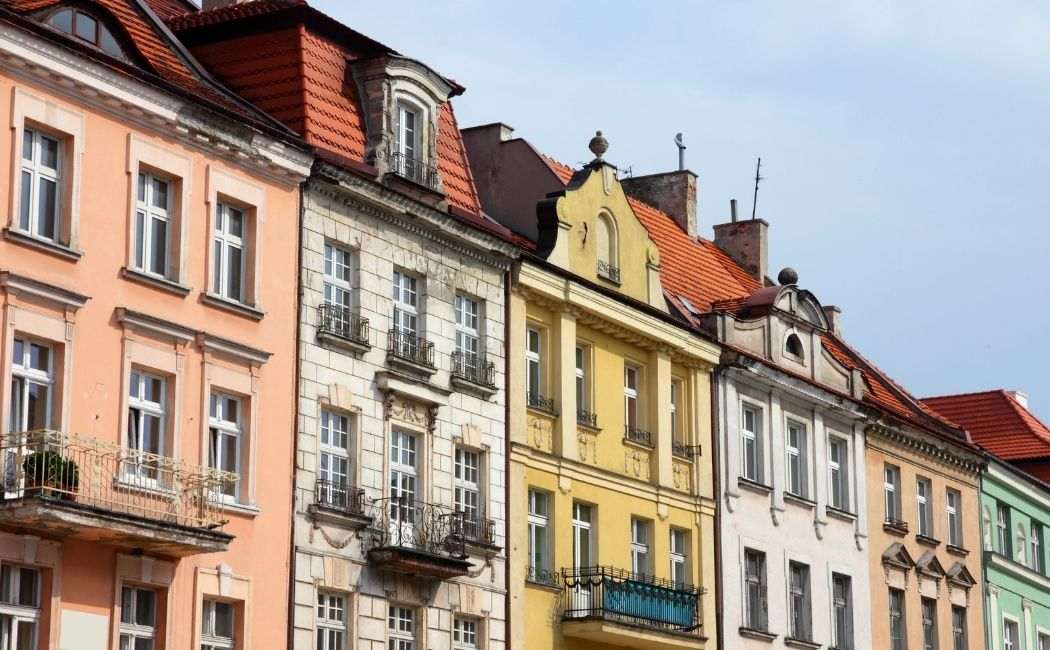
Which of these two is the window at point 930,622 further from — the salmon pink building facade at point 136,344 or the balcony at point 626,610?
the salmon pink building facade at point 136,344

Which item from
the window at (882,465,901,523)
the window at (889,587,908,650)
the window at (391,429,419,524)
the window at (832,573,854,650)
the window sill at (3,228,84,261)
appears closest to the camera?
the window sill at (3,228,84,261)

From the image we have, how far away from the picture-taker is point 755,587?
4744 centimetres

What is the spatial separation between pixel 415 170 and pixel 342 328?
362 cm

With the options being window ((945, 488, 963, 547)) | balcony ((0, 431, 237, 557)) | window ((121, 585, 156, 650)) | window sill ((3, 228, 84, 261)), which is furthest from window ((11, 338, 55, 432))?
window ((945, 488, 963, 547))

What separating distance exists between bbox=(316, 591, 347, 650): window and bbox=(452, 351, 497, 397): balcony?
5024 millimetres

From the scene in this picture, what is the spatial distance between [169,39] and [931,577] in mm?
26481

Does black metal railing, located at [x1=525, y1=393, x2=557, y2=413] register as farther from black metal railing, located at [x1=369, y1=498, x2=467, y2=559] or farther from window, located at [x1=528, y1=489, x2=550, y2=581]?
black metal railing, located at [x1=369, y1=498, x2=467, y2=559]

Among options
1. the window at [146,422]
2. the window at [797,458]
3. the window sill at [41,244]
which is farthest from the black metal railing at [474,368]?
the window at [797,458]

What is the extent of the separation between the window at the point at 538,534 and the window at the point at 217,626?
28.6 feet

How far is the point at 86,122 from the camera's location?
30.9 meters

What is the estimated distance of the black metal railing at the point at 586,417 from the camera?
42125mm

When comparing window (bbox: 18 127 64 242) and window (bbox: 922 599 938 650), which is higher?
window (bbox: 18 127 64 242)

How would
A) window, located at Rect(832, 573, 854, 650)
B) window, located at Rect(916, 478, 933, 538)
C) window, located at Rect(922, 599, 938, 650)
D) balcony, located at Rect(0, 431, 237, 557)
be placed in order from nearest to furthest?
1. balcony, located at Rect(0, 431, 237, 557)
2. window, located at Rect(832, 573, 854, 650)
3. window, located at Rect(922, 599, 938, 650)
4. window, located at Rect(916, 478, 933, 538)

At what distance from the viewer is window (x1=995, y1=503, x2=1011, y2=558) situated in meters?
59.3
